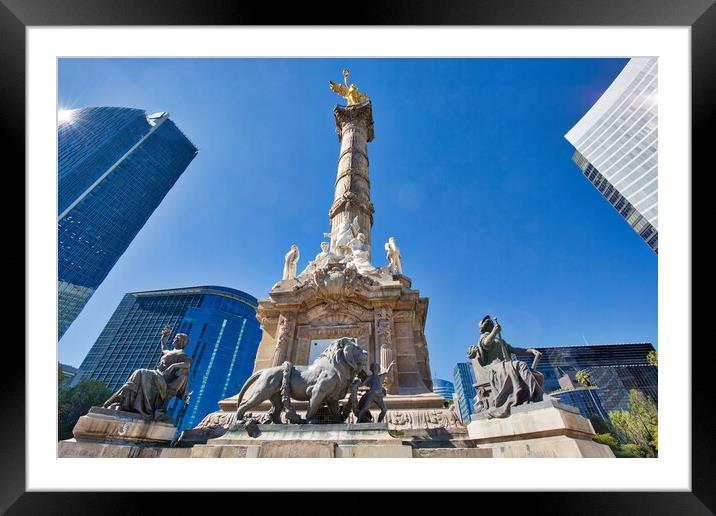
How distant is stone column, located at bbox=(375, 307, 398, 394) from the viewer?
9.40 metres

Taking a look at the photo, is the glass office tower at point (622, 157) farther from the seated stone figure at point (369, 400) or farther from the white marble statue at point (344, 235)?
the seated stone figure at point (369, 400)

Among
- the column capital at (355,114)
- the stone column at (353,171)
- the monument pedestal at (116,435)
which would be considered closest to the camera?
the monument pedestal at (116,435)

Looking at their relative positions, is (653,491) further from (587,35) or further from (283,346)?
(283,346)

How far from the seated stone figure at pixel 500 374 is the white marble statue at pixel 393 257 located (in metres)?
5.43

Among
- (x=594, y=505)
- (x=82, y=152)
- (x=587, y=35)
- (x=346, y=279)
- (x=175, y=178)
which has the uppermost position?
(x=175, y=178)

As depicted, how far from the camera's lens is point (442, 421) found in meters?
7.98

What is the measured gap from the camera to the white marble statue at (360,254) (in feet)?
42.7

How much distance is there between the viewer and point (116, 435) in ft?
20.8

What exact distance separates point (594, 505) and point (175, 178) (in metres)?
77.1

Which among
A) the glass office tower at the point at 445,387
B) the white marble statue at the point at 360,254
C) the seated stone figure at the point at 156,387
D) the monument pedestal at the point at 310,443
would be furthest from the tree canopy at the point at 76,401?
the glass office tower at the point at 445,387

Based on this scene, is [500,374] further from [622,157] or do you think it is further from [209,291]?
[209,291]

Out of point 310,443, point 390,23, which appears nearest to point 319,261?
point 310,443

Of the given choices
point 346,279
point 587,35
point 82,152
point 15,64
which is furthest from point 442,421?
point 82,152

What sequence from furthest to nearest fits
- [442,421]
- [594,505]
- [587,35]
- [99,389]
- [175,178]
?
→ [175,178] → [99,389] → [442,421] → [587,35] → [594,505]
